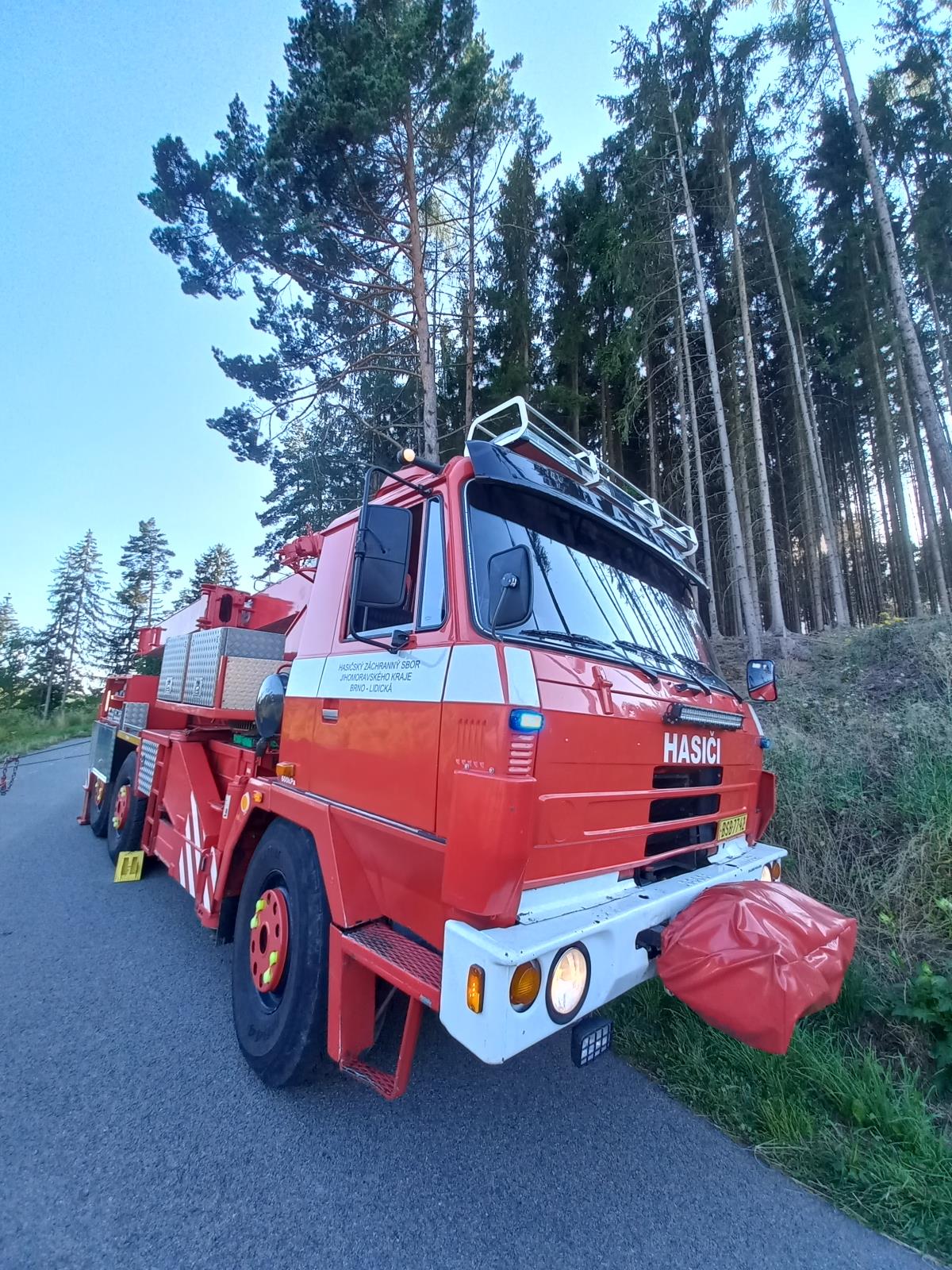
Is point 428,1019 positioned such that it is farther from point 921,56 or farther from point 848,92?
point 921,56

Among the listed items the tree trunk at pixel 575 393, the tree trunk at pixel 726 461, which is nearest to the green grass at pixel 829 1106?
the tree trunk at pixel 726 461

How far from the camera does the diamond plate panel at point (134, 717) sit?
5.49 meters

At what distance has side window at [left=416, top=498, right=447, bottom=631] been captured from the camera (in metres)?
2.18

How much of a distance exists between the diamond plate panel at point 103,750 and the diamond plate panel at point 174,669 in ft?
6.22

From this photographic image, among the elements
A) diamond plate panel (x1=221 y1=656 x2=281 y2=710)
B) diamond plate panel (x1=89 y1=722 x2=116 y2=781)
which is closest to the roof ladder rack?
diamond plate panel (x1=221 y1=656 x2=281 y2=710)

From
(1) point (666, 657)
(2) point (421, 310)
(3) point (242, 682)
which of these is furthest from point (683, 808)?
(2) point (421, 310)

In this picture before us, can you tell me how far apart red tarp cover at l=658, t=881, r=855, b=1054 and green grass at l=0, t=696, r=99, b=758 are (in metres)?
22.4

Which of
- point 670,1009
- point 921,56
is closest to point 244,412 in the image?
point 670,1009

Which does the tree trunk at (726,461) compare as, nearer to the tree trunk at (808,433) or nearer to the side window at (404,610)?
the tree trunk at (808,433)

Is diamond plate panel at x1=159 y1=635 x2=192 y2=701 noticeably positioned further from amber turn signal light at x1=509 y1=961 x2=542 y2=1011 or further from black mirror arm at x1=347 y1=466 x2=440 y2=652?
amber turn signal light at x1=509 y1=961 x2=542 y2=1011

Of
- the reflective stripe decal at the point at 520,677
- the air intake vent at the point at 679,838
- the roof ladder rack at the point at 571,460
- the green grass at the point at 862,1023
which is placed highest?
the roof ladder rack at the point at 571,460

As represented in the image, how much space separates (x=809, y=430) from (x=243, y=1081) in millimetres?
19981

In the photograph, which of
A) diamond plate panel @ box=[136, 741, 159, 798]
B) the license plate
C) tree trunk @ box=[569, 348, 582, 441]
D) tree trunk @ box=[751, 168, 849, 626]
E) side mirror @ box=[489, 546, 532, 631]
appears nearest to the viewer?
side mirror @ box=[489, 546, 532, 631]

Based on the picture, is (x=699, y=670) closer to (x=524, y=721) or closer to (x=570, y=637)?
(x=570, y=637)
